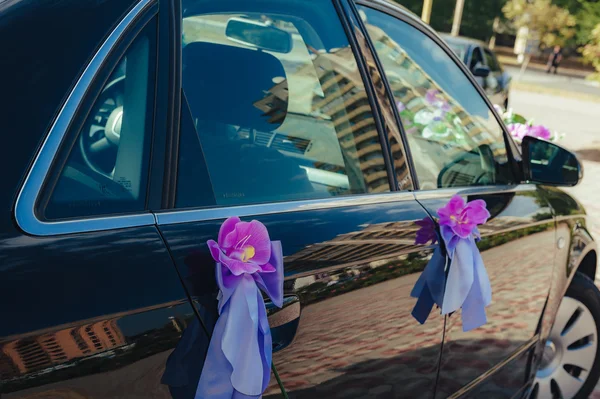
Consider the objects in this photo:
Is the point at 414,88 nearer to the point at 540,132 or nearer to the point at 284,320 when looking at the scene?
the point at 284,320

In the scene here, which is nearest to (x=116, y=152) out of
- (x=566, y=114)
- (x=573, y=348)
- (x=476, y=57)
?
(x=573, y=348)

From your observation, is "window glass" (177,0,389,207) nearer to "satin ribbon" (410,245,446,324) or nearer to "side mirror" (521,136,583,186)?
"satin ribbon" (410,245,446,324)

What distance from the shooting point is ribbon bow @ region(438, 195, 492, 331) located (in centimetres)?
213

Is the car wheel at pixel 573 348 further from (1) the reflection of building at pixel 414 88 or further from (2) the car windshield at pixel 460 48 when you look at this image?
(2) the car windshield at pixel 460 48

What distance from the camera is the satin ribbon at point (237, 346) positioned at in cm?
138

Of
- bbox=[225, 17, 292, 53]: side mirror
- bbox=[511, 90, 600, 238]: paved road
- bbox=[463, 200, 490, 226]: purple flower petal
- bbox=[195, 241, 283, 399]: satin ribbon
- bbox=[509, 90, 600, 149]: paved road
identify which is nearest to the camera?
bbox=[195, 241, 283, 399]: satin ribbon

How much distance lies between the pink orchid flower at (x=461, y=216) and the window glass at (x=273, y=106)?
0.67ft

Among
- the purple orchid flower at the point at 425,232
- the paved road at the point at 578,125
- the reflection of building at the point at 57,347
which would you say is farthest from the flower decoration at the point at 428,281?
the paved road at the point at 578,125

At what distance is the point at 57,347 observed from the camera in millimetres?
1175

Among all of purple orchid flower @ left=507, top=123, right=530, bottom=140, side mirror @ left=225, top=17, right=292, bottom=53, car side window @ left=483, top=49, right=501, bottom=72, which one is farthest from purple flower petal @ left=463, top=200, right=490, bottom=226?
car side window @ left=483, top=49, right=501, bottom=72

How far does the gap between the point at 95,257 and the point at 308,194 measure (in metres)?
0.76

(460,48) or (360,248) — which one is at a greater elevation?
(360,248)

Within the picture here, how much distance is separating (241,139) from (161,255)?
0.53m

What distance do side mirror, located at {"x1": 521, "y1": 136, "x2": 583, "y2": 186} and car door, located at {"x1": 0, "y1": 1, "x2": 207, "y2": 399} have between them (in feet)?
6.06
